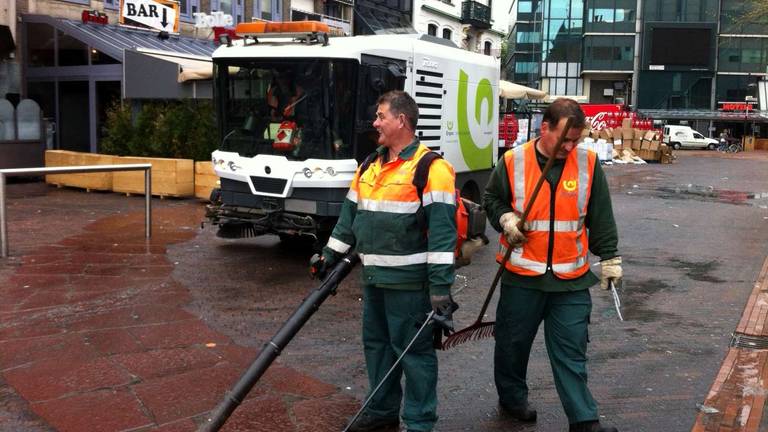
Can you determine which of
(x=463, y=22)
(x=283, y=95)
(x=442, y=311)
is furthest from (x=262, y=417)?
(x=463, y=22)

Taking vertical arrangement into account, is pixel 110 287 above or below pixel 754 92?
below

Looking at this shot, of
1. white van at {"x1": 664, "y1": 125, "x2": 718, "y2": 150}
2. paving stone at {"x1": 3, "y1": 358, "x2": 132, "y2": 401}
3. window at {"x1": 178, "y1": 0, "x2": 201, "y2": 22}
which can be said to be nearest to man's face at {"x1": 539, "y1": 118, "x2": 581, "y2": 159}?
paving stone at {"x1": 3, "y1": 358, "x2": 132, "y2": 401}

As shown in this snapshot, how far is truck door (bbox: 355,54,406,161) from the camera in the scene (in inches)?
347

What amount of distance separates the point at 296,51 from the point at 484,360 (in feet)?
14.9

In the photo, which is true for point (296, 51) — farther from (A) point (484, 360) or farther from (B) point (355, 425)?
(B) point (355, 425)

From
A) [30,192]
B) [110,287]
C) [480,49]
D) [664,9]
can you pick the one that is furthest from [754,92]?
[110,287]

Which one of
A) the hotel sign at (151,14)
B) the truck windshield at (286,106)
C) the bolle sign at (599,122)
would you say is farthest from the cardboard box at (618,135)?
the truck windshield at (286,106)

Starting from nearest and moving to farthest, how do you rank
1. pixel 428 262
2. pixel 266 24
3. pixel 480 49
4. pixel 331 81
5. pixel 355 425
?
pixel 428 262
pixel 355 425
pixel 331 81
pixel 266 24
pixel 480 49

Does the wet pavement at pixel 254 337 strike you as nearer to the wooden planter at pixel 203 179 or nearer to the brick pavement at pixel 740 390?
the brick pavement at pixel 740 390

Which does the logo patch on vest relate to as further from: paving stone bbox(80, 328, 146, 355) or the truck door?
the truck door

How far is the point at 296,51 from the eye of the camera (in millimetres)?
8891

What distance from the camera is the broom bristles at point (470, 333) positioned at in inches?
178

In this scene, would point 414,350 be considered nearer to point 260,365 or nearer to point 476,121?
point 260,365

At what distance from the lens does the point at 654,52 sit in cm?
6712
